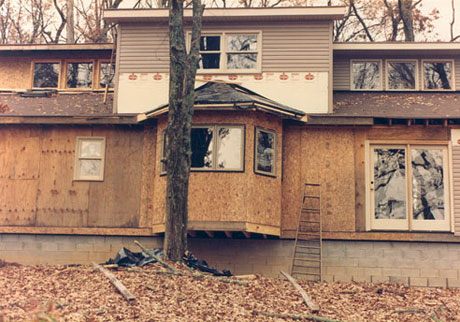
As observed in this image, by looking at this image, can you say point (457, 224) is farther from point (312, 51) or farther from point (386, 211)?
point (312, 51)

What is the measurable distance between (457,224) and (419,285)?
1765 millimetres

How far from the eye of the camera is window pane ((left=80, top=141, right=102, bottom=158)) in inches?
639

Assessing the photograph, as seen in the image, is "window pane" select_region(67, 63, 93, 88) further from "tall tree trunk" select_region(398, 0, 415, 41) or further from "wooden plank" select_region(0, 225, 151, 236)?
"tall tree trunk" select_region(398, 0, 415, 41)

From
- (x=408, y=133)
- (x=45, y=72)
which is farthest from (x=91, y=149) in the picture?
(x=408, y=133)

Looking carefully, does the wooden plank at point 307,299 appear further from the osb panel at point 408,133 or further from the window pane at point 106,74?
the window pane at point 106,74

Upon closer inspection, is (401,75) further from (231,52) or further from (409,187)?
(231,52)

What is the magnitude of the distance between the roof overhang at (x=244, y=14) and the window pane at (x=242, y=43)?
1.67ft

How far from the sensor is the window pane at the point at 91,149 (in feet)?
53.3

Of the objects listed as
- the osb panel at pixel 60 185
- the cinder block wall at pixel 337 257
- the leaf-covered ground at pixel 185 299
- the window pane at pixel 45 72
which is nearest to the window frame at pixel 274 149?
the cinder block wall at pixel 337 257

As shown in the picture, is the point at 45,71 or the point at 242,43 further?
the point at 45,71

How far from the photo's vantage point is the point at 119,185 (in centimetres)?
1589

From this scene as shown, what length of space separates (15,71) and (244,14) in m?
7.65

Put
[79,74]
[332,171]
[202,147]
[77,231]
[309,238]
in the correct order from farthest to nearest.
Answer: [79,74], [77,231], [332,171], [309,238], [202,147]

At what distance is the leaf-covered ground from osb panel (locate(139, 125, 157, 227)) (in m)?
2.87
